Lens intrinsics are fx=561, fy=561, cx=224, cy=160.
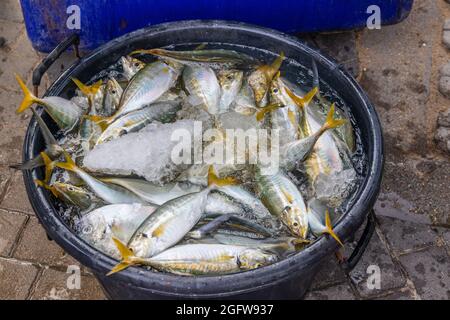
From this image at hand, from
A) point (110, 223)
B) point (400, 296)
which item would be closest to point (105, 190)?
point (110, 223)

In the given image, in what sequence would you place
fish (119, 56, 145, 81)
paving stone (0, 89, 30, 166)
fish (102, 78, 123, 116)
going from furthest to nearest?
paving stone (0, 89, 30, 166) → fish (119, 56, 145, 81) → fish (102, 78, 123, 116)

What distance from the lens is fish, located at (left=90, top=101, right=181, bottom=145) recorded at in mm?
2592

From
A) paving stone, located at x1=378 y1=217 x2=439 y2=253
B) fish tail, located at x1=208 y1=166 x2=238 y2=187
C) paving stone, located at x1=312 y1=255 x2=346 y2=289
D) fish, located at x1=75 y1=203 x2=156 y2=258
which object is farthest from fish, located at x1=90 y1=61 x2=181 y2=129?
paving stone, located at x1=378 y1=217 x2=439 y2=253

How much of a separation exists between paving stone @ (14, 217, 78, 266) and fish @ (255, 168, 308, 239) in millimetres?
1264

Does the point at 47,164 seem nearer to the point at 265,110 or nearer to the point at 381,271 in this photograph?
the point at 265,110

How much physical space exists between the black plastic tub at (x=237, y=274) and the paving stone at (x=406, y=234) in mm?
591

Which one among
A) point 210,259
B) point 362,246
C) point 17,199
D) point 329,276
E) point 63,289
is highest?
point 210,259

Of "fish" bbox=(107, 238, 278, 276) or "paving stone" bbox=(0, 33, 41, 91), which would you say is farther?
"paving stone" bbox=(0, 33, 41, 91)

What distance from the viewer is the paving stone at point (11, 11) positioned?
13.6 ft

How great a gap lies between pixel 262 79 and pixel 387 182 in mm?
1080

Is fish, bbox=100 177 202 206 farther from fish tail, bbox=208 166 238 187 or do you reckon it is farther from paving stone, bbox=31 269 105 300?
paving stone, bbox=31 269 105 300

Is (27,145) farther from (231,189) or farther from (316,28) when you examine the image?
(316,28)

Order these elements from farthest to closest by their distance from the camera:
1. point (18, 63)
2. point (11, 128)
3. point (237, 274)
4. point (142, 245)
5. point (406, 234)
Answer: point (18, 63) → point (11, 128) → point (406, 234) → point (142, 245) → point (237, 274)

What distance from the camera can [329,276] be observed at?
10.0 feet
